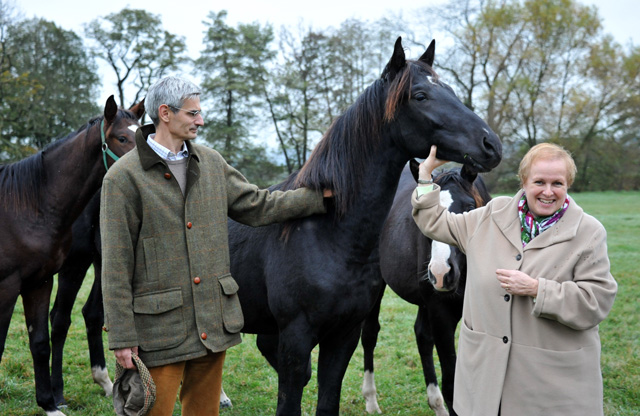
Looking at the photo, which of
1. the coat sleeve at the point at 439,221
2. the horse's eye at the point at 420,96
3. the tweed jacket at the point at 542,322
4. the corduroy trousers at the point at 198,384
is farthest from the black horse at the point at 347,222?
the tweed jacket at the point at 542,322

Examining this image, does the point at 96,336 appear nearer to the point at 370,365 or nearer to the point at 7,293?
the point at 7,293

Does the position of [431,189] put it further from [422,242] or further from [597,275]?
[422,242]

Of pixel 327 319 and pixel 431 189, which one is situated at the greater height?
pixel 431 189

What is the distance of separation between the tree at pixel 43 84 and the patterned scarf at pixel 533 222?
22136 millimetres

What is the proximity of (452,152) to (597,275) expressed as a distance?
0.82 meters

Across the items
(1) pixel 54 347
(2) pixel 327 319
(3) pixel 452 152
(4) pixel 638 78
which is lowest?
(1) pixel 54 347

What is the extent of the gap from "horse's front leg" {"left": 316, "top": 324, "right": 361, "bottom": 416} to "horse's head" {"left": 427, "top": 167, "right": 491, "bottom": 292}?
2.09 ft

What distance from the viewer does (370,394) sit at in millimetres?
4719

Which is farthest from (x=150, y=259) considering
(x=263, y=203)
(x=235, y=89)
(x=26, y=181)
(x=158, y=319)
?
(x=235, y=89)

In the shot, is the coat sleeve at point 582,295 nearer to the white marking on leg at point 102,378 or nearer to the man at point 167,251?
the man at point 167,251

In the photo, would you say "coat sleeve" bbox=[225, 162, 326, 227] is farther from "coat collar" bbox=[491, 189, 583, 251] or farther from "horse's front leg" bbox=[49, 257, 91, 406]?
"horse's front leg" bbox=[49, 257, 91, 406]

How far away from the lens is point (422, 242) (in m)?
4.06

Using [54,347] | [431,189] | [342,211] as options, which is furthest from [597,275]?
[54,347]

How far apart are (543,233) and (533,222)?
0.08 metres
